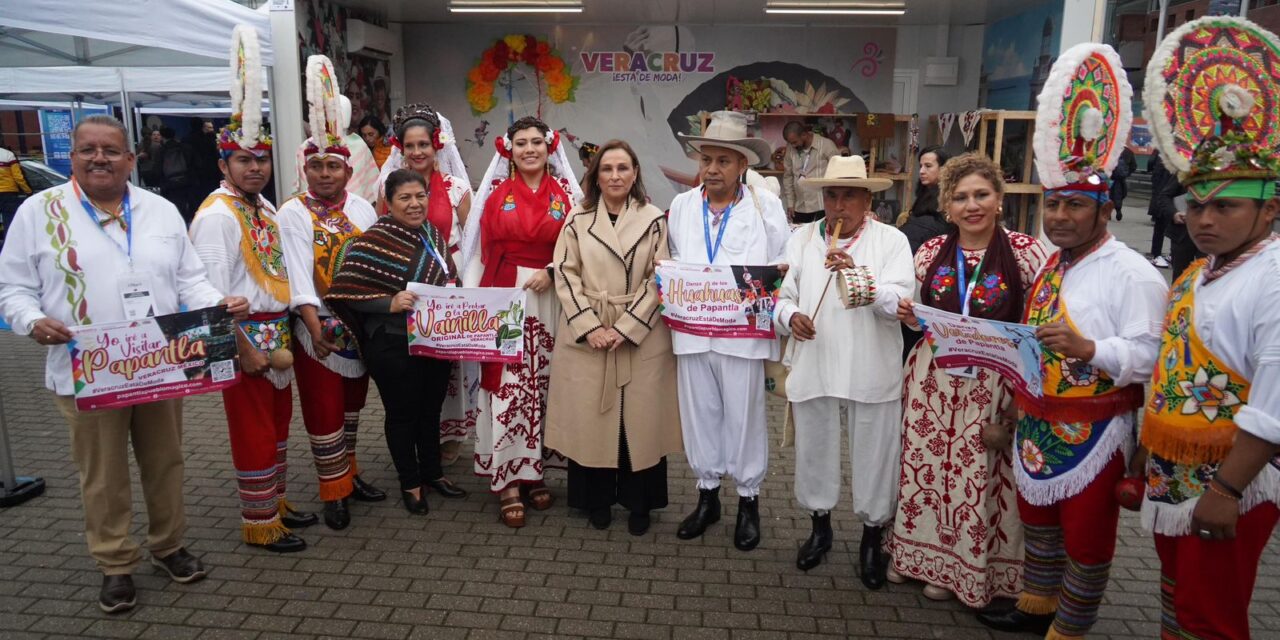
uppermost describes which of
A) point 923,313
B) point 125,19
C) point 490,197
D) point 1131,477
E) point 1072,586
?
point 125,19

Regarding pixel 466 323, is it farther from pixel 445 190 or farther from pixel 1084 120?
pixel 1084 120

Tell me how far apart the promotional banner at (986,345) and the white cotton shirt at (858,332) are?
336 mm

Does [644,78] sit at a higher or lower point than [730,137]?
higher

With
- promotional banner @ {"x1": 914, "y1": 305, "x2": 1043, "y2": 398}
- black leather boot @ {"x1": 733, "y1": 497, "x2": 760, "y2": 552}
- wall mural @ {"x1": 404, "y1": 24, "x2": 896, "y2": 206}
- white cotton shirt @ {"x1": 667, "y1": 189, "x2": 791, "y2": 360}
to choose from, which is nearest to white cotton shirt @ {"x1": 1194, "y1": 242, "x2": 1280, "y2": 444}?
promotional banner @ {"x1": 914, "y1": 305, "x2": 1043, "y2": 398}

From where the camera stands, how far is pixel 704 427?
4352 millimetres

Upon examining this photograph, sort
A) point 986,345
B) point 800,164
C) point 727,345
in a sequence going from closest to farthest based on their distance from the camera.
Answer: point 986,345 < point 727,345 < point 800,164

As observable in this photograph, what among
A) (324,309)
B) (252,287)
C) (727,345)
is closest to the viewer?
(252,287)

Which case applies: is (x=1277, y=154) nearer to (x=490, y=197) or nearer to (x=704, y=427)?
(x=704, y=427)

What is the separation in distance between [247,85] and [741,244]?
2525 millimetres

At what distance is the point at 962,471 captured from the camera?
3.55 meters

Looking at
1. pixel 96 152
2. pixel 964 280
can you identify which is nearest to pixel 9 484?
pixel 96 152

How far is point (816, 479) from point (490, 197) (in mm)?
2336

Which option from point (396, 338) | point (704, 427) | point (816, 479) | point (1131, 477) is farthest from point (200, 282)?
point (1131, 477)

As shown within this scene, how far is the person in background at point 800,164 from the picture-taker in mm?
10641
